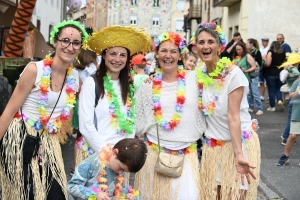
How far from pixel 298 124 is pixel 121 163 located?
441 centimetres

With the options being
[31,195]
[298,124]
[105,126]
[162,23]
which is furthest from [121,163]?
[162,23]

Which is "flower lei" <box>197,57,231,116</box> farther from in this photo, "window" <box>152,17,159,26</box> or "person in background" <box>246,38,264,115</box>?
"window" <box>152,17,159,26</box>

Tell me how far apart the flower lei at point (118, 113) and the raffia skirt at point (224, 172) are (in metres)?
0.64

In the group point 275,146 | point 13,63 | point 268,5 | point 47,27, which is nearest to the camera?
point 13,63

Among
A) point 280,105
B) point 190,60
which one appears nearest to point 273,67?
point 280,105

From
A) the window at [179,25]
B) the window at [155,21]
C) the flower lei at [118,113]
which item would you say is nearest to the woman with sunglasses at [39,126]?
the flower lei at [118,113]

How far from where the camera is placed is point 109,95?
3779mm

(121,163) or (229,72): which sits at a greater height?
(229,72)

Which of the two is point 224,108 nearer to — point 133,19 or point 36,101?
point 36,101

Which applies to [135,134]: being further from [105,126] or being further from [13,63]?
[13,63]

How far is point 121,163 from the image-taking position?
122 inches

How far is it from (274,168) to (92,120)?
4.27m

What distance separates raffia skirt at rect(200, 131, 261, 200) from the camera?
3844mm

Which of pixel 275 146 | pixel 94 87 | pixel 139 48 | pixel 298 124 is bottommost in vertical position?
pixel 275 146
